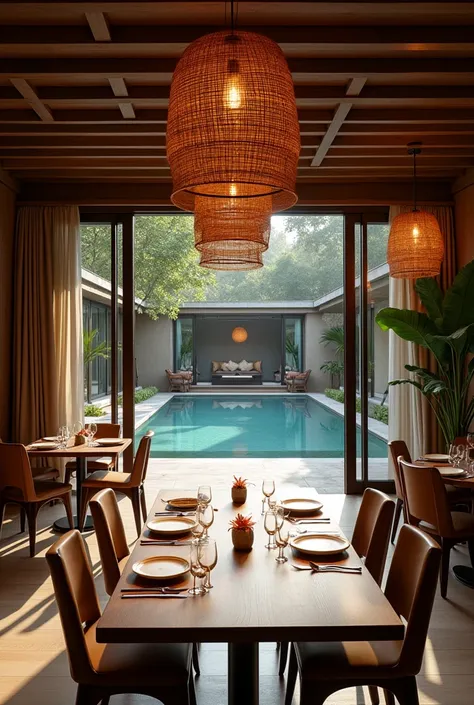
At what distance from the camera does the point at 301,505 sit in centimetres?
318

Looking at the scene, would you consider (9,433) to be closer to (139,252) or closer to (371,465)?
(371,465)

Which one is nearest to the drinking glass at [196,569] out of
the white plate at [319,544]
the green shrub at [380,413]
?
the white plate at [319,544]

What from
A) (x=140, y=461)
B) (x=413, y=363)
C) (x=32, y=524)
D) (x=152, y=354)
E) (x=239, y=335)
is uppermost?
(x=239, y=335)

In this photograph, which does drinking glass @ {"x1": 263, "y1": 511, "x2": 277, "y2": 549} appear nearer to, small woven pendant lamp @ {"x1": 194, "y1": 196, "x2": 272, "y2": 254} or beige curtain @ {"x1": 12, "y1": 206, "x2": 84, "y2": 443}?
small woven pendant lamp @ {"x1": 194, "y1": 196, "x2": 272, "y2": 254}

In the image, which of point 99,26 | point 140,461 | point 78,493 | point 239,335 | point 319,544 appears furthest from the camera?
point 239,335

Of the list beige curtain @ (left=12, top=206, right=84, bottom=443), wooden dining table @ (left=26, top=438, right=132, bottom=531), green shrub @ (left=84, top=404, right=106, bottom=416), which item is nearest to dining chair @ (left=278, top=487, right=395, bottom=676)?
wooden dining table @ (left=26, top=438, right=132, bottom=531)

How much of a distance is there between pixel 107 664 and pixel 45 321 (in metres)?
4.93

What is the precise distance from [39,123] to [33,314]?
232 cm

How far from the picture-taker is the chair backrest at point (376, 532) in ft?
9.00

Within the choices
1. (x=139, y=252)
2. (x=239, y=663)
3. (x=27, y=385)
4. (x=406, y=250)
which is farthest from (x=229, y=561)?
(x=139, y=252)

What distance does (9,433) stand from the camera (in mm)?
6590

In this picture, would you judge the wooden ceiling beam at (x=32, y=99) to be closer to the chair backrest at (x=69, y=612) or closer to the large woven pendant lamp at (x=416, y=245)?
the large woven pendant lamp at (x=416, y=245)

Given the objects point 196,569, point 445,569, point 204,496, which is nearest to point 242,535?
point 204,496

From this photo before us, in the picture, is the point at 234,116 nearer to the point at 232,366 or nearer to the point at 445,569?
the point at 445,569
